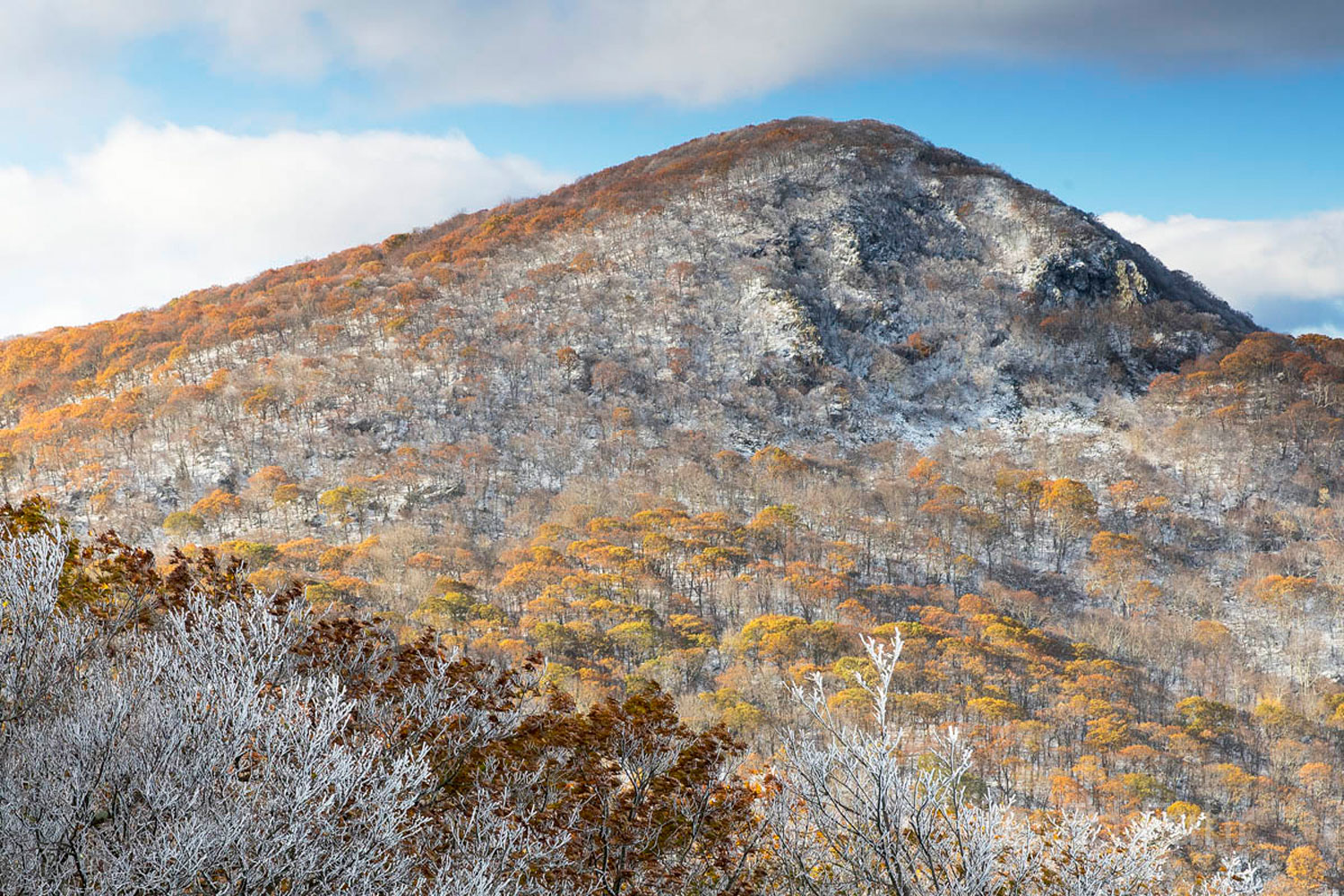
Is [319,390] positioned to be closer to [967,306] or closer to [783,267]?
[783,267]

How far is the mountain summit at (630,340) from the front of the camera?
61.0 metres

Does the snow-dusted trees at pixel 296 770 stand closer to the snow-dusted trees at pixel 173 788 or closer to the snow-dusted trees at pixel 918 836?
the snow-dusted trees at pixel 173 788

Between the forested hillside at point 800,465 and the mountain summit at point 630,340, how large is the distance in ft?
1.31

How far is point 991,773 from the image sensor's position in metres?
36.0

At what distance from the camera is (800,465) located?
6222cm

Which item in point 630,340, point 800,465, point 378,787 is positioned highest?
point 630,340

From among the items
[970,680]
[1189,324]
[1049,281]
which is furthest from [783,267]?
[970,680]

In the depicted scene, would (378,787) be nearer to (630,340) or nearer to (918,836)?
(918,836)

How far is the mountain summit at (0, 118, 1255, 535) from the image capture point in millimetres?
61000

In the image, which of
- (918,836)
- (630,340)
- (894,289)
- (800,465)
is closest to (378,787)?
(918,836)

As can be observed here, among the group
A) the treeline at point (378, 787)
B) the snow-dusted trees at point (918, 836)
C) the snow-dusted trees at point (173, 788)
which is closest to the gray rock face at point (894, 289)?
the treeline at point (378, 787)

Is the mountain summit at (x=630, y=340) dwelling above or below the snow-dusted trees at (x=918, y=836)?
above

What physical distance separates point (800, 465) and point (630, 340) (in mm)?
21684

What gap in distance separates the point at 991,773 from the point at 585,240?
6701cm
